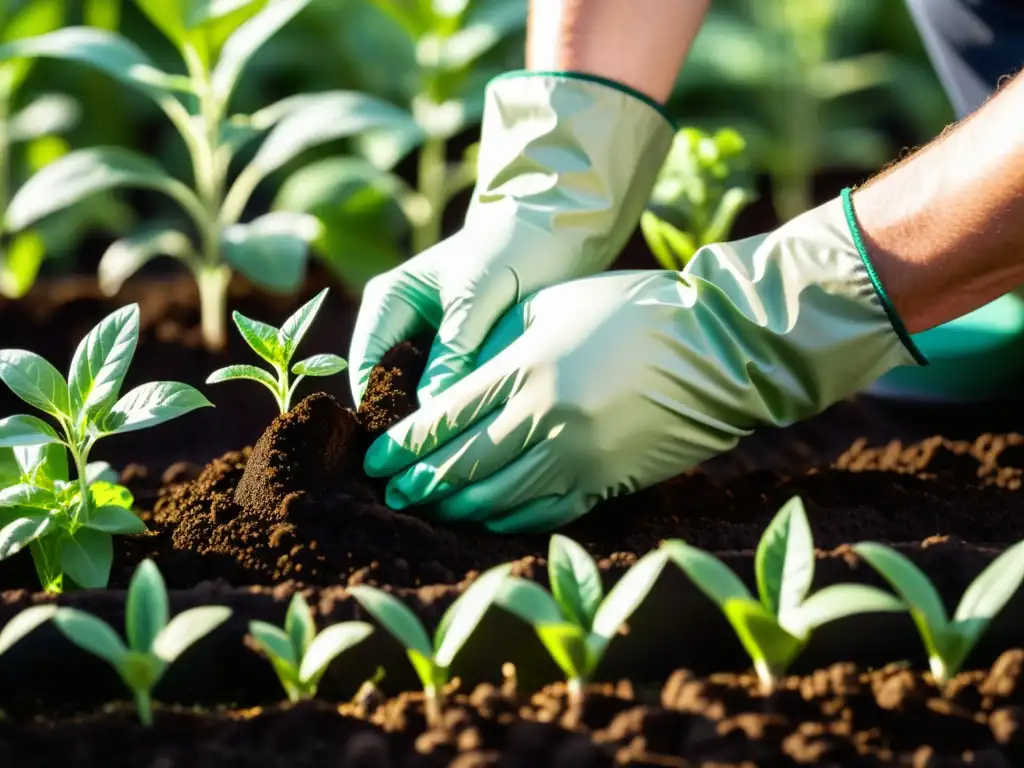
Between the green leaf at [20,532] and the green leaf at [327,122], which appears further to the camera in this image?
the green leaf at [327,122]

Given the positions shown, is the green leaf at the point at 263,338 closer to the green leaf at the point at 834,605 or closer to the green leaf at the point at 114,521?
the green leaf at the point at 114,521

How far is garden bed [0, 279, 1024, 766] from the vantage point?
0.89 metres

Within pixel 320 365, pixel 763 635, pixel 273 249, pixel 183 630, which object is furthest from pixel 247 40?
pixel 763 635

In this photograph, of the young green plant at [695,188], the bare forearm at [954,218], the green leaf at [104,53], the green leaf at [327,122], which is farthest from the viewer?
the green leaf at [327,122]

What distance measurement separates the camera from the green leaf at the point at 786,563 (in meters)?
0.97

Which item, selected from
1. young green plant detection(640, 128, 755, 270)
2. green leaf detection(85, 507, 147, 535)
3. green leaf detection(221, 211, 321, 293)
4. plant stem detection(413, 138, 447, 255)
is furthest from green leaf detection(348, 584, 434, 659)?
plant stem detection(413, 138, 447, 255)

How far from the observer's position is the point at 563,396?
4.03ft

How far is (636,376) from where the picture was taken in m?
1.25

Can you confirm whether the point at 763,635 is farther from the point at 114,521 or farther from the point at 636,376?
the point at 114,521

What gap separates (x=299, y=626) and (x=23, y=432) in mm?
358

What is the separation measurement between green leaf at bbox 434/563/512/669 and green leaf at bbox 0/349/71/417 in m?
0.49

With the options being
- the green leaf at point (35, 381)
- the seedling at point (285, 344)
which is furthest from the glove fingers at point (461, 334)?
the green leaf at point (35, 381)

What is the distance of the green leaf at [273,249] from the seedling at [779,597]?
1.32m

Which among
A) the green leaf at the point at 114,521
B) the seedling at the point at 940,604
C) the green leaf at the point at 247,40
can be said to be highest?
the green leaf at the point at 247,40
